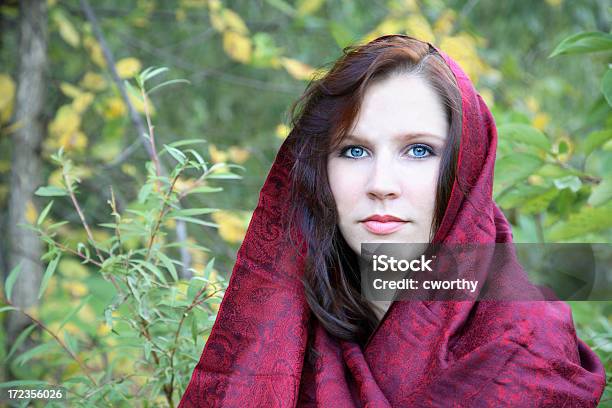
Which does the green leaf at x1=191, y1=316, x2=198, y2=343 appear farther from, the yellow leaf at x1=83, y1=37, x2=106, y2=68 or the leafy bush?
the yellow leaf at x1=83, y1=37, x2=106, y2=68

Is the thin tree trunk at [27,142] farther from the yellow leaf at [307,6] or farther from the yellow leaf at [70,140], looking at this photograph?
the yellow leaf at [307,6]

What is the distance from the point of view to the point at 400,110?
137 cm

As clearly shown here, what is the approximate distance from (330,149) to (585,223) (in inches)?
26.4

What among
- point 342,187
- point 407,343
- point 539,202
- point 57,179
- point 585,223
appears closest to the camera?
point 407,343

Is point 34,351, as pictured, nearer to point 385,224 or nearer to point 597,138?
point 385,224

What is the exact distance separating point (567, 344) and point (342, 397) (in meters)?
0.42

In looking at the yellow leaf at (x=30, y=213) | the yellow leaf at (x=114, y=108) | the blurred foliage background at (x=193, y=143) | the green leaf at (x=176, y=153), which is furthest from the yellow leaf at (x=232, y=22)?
the green leaf at (x=176, y=153)

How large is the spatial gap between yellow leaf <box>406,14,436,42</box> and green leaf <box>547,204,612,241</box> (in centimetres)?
98

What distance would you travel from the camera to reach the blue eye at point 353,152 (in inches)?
55.8

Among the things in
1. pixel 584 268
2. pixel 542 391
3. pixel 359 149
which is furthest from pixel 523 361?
pixel 584 268

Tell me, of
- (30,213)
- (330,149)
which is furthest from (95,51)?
(330,149)

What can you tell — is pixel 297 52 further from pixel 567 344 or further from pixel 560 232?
pixel 567 344

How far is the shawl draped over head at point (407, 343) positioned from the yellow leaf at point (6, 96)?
6.03ft

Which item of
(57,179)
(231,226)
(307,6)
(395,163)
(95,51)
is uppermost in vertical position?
(307,6)
